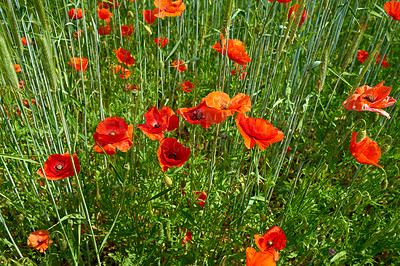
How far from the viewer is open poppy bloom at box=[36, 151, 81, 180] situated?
1.01m

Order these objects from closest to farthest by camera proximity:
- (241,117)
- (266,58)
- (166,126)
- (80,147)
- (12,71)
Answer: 1. (12,71)
2. (241,117)
3. (166,126)
4. (80,147)
5. (266,58)

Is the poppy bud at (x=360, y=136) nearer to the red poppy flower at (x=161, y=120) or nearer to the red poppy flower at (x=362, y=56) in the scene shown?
the red poppy flower at (x=161, y=120)

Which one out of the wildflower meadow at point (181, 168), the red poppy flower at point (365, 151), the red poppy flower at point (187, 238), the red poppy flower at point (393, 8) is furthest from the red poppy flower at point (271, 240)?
the red poppy flower at point (393, 8)

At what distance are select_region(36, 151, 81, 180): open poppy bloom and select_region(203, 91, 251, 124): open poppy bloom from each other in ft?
1.62

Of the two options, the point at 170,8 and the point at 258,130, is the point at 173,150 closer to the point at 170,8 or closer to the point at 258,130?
the point at 258,130

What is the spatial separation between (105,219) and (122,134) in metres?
0.67

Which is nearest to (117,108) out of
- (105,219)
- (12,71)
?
(105,219)

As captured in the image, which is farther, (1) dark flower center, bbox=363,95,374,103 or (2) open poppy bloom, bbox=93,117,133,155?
(1) dark flower center, bbox=363,95,374,103

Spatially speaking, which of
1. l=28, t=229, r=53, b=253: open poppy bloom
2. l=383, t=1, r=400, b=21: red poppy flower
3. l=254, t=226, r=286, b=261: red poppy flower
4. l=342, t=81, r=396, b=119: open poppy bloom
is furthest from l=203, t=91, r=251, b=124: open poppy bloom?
l=383, t=1, r=400, b=21: red poppy flower

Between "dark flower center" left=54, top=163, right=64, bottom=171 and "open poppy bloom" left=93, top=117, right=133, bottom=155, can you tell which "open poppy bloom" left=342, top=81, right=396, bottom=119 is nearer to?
"open poppy bloom" left=93, top=117, right=133, bottom=155

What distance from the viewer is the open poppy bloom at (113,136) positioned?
40.4 inches

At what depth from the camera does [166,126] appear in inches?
44.3

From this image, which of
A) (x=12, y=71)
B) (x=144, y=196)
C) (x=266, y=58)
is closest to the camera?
(x=12, y=71)

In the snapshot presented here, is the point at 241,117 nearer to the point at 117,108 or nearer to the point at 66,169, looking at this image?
the point at 66,169
